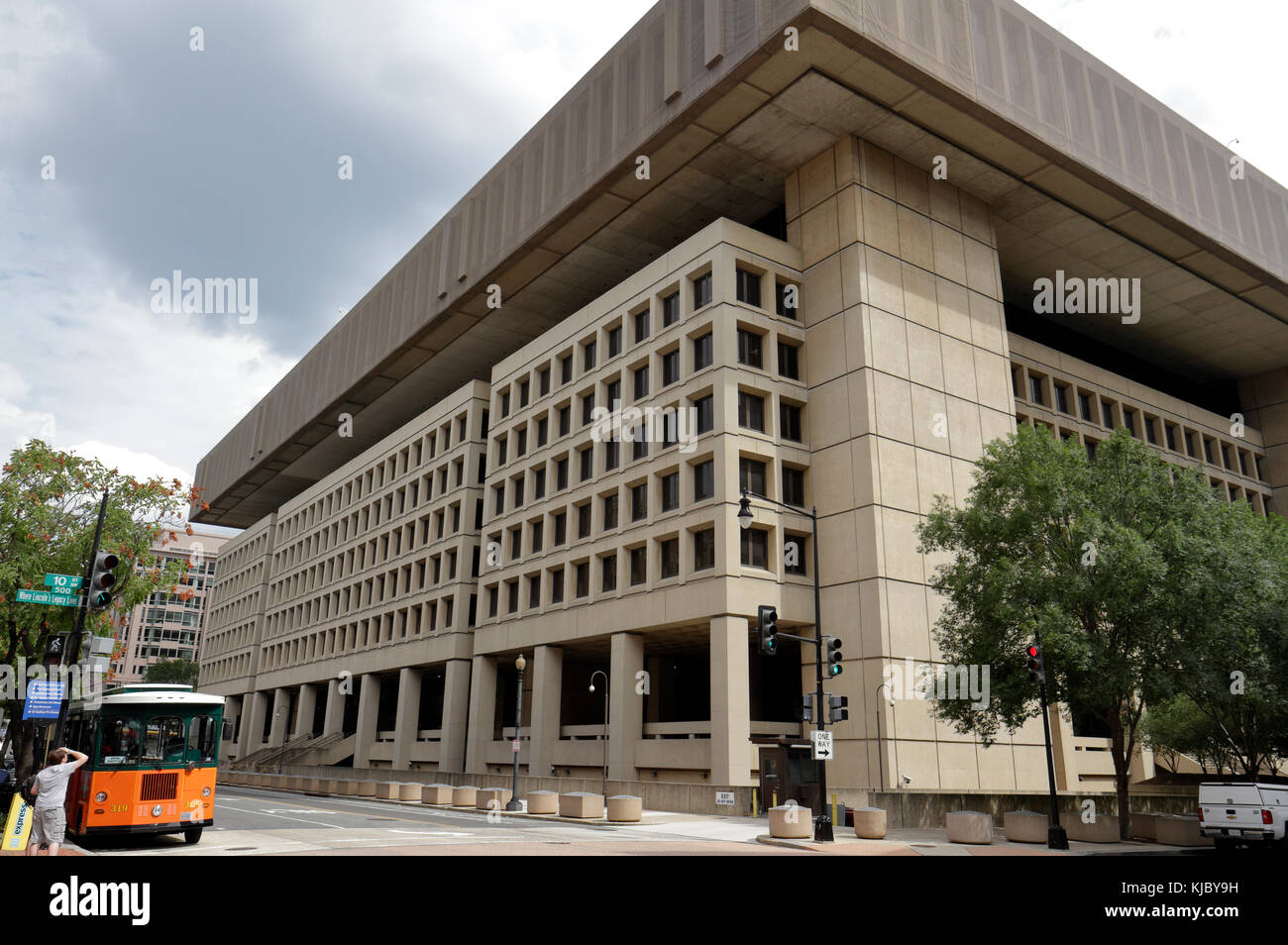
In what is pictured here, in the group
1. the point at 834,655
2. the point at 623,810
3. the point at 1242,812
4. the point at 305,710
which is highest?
the point at 834,655

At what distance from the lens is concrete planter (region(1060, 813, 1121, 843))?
82.9 feet

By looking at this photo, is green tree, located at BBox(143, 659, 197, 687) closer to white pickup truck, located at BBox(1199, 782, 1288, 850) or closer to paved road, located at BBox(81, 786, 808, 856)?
paved road, located at BBox(81, 786, 808, 856)

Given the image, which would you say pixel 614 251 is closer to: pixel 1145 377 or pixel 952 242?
pixel 952 242

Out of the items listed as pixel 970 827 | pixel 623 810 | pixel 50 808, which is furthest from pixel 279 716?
pixel 50 808

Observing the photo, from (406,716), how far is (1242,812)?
159ft

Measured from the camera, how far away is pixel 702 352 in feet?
136

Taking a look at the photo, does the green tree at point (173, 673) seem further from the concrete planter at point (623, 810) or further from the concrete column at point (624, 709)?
the concrete planter at point (623, 810)

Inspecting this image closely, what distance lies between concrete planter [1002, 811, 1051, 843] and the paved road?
703cm

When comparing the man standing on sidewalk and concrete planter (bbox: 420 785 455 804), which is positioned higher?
the man standing on sidewalk

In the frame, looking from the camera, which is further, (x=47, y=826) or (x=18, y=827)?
(x=18, y=827)

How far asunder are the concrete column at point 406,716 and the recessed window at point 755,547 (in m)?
31.0

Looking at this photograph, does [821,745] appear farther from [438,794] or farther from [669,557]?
[438,794]

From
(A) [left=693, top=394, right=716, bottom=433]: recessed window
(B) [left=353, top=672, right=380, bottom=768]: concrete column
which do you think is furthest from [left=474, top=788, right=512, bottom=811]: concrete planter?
(B) [left=353, top=672, right=380, bottom=768]: concrete column
